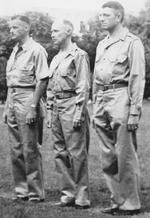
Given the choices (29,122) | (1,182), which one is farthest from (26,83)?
(1,182)

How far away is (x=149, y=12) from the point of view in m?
52.0

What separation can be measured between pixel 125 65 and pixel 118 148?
0.99m

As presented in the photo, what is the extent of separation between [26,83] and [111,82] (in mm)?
1382

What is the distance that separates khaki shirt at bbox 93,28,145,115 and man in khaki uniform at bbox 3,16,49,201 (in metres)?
1.02

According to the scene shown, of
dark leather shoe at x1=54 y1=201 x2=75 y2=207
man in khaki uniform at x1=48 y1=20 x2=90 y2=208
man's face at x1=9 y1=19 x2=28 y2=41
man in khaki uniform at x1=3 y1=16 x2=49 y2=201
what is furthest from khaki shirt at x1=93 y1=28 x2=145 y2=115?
dark leather shoe at x1=54 y1=201 x2=75 y2=207

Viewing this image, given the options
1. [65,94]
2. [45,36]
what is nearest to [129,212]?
[65,94]

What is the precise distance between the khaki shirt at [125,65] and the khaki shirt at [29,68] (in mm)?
946

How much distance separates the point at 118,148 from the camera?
21.9 feet

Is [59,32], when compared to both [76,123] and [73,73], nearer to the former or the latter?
[73,73]

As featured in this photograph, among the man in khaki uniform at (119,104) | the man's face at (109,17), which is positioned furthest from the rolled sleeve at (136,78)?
the man's face at (109,17)

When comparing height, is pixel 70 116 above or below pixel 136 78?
below

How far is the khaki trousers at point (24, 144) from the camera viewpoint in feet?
25.1

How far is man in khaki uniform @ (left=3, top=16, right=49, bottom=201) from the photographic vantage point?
7.60 m

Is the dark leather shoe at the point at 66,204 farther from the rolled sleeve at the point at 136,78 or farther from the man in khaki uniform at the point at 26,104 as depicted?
the rolled sleeve at the point at 136,78
